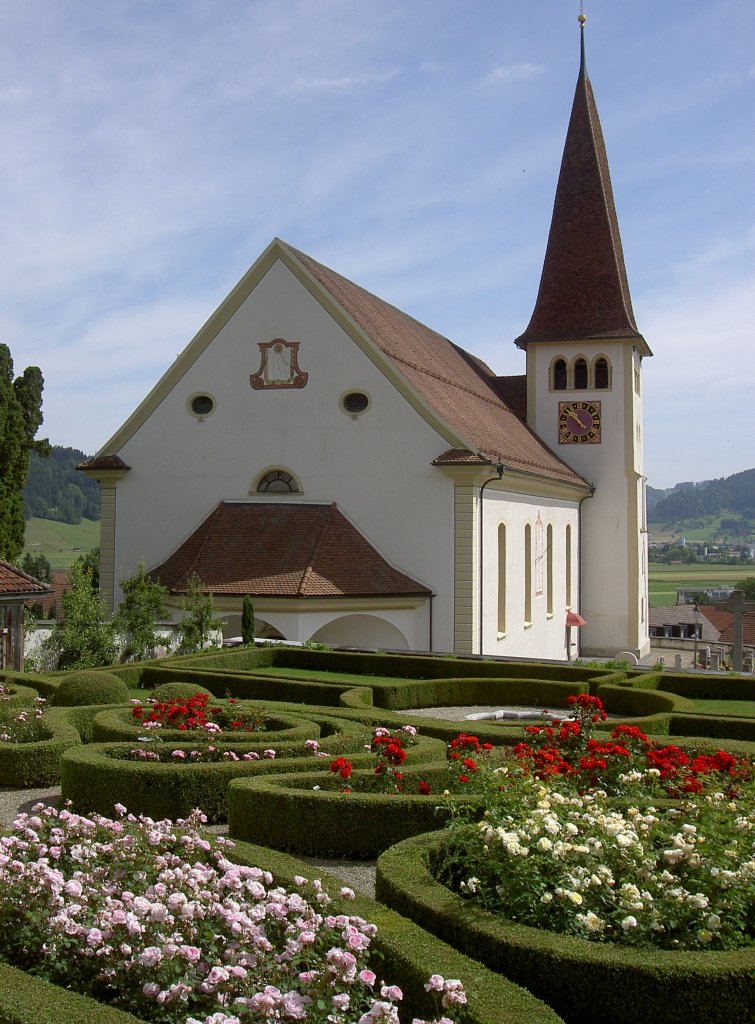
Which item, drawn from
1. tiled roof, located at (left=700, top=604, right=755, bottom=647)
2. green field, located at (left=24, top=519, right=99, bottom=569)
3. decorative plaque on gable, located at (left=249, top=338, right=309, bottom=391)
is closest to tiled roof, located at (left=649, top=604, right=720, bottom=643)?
tiled roof, located at (left=700, top=604, right=755, bottom=647)

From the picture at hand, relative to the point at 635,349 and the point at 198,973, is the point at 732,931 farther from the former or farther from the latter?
the point at 635,349

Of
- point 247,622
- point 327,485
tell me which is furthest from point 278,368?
point 247,622

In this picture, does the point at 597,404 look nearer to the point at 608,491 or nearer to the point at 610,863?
the point at 608,491

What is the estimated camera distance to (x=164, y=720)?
48.4 feet

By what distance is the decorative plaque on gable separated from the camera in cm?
3369

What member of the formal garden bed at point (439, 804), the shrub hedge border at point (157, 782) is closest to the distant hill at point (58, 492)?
the formal garden bed at point (439, 804)

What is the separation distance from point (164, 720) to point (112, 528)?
21649 mm


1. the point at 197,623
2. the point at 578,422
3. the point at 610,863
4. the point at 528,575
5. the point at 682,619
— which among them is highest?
the point at 578,422

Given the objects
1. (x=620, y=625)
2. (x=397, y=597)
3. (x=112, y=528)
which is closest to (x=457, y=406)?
(x=397, y=597)

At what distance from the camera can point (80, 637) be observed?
2592cm

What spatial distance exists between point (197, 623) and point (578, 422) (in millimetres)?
22949

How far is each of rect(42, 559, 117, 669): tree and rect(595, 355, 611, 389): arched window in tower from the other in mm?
26058

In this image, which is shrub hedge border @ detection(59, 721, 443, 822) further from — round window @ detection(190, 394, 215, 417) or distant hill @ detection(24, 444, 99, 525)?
distant hill @ detection(24, 444, 99, 525)

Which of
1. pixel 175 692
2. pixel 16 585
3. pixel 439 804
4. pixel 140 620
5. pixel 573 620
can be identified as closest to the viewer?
pixel 439 804
